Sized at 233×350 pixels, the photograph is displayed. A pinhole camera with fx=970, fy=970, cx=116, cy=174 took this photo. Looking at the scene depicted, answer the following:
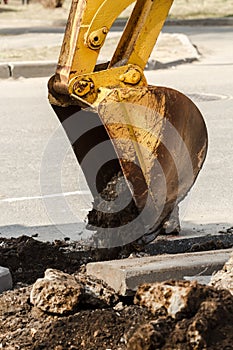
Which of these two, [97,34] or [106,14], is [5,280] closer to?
[97,34]

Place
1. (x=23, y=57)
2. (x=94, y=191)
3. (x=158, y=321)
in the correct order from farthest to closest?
(x=23, y=57) < (x=94, y=191) < (x=158, y=321)

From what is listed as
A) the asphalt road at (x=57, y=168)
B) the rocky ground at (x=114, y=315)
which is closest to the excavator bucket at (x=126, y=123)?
the rocky ground at (x=114, y=315)

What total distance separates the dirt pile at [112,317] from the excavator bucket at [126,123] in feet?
2.61

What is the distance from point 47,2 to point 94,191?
18913 mm

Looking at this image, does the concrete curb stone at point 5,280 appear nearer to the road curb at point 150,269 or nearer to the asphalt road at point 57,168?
the road curb at point 150,269

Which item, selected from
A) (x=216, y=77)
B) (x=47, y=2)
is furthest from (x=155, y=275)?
(x=47, y=2)

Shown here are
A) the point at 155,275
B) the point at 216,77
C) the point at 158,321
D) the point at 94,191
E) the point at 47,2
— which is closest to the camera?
the point at 158,321

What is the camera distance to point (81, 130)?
5324 mm

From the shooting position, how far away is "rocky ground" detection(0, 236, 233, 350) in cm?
362

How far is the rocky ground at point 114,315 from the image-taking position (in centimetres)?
362

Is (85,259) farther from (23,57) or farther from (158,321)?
(23,57)

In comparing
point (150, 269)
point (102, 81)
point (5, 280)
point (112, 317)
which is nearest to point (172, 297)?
point (112, 317)

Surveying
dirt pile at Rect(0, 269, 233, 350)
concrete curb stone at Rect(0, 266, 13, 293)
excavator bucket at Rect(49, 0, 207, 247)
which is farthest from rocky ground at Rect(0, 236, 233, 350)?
excavator bucket at Rect(49, 0, 207, 247)

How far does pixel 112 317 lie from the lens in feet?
13.3
